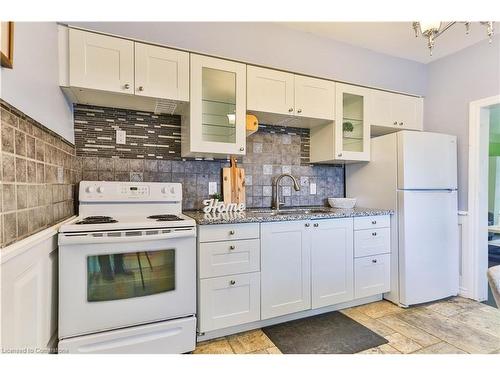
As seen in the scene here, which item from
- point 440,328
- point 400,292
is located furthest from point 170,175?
point 440,328

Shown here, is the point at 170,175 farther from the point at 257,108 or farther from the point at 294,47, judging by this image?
the point at 294,47

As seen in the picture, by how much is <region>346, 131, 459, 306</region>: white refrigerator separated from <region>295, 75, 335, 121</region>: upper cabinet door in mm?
600

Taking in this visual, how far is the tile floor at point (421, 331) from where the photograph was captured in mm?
1706

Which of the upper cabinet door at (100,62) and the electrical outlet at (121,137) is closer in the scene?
the upper cabinet door at (100,62)

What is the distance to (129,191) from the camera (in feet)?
6.34

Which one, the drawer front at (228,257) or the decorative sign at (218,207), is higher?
the decorative sign at (218,207)

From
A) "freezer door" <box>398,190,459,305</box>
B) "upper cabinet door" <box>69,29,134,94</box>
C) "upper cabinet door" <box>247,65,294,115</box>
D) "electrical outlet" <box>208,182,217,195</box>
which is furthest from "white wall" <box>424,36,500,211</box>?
"upper cabinet door" <box>69,29,134,94</box>

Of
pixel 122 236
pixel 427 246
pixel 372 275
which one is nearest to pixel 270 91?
pixel 122 236

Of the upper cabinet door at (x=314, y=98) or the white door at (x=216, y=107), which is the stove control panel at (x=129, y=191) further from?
the upper cabinet door at (x=314, y=98)

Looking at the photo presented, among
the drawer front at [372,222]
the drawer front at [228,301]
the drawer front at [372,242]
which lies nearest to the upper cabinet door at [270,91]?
the drawer front at [372,222]

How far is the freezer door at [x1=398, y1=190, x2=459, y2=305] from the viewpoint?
229 cm

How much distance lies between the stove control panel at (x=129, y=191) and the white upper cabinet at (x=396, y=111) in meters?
2.03

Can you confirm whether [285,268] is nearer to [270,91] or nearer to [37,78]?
[270,91]

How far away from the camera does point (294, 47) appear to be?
94.3 inches
